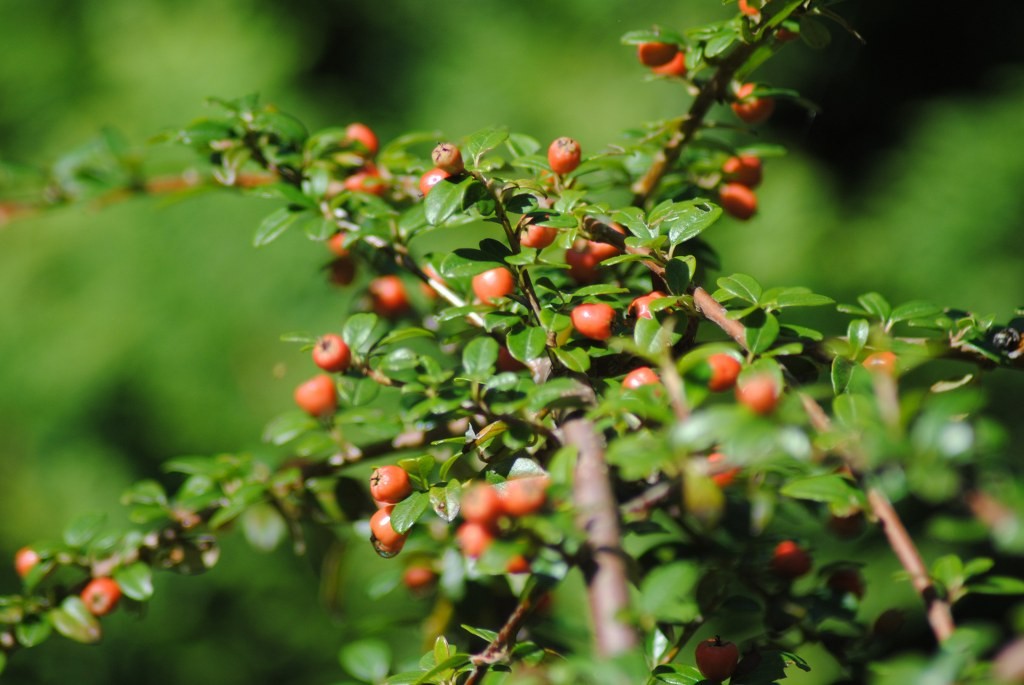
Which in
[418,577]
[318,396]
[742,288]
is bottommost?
[418,577]

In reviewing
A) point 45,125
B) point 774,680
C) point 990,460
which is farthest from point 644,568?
point 45,125

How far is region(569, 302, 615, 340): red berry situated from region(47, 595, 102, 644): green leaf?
21.7 inches

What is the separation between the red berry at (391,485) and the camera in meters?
0.74

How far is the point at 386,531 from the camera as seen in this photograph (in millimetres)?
756

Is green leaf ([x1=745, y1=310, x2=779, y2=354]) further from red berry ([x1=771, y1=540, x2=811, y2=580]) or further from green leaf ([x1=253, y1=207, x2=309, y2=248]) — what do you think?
green leaf ([x1=253, y1=207, x2=309, y2=248])

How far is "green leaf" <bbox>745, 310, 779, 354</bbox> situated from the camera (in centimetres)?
69

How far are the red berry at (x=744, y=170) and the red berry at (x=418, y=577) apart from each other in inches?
21.1

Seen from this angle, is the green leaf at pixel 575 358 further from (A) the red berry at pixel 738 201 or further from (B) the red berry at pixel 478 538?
(A) the red berry at pixel 738 201

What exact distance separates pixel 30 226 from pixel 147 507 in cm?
168

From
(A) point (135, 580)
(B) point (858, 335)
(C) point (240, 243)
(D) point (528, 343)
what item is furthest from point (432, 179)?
(C) point (240, 243)

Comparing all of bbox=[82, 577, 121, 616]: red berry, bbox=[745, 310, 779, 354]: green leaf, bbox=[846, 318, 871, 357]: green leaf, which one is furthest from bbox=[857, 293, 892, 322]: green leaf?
bbox=[82, 577, 121, 616]: red berry

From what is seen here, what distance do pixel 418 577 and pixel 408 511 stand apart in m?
0.35

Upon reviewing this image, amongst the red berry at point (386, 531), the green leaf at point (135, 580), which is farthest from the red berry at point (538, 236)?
the green leaf at point (135, 580)

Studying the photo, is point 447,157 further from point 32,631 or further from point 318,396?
point 32,631
